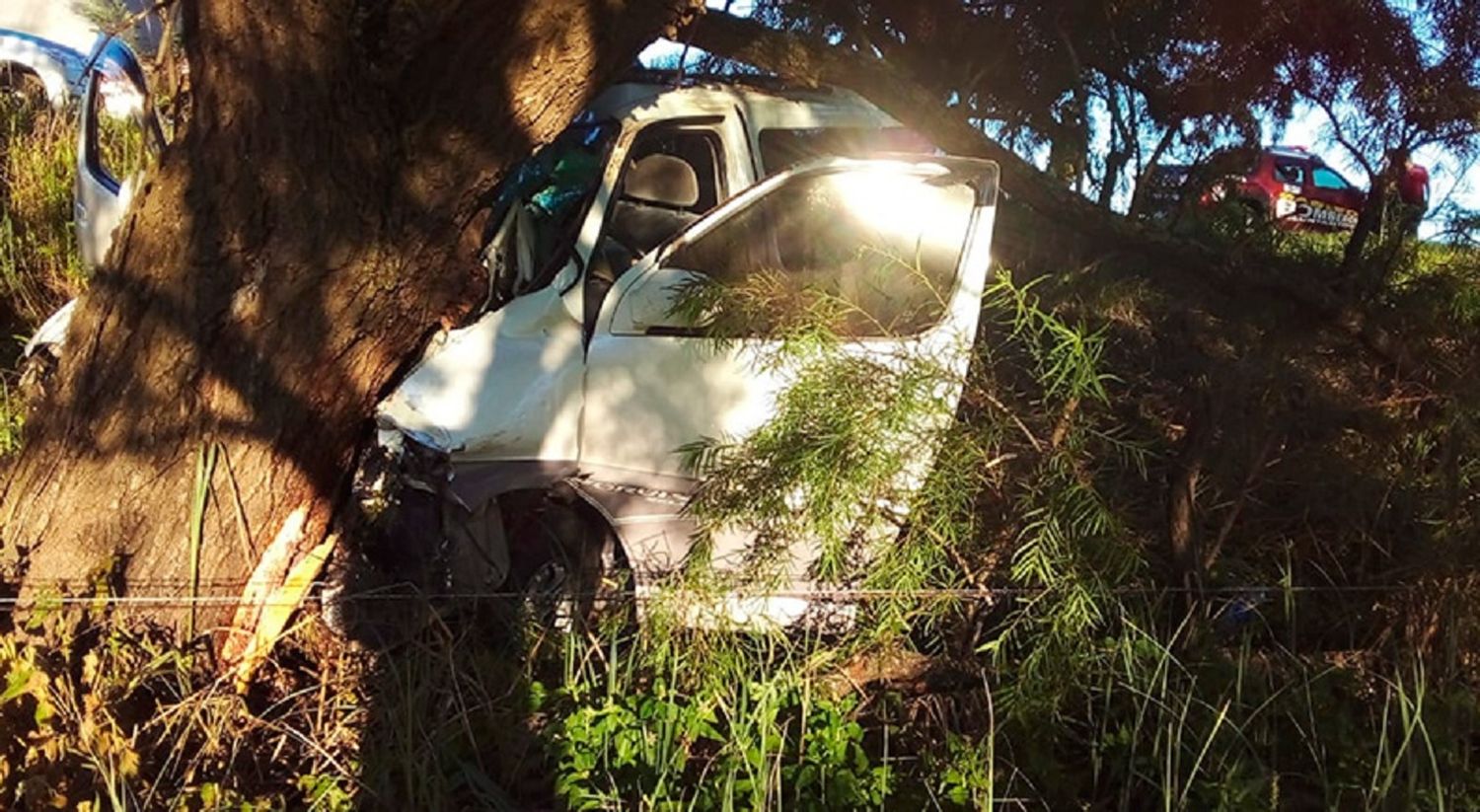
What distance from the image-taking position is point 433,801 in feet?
9.48

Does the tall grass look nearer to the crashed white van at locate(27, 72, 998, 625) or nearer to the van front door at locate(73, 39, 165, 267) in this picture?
the van front door at locate(73, 39, 165, 267)

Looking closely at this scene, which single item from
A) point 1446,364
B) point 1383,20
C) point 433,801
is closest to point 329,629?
point 433,801

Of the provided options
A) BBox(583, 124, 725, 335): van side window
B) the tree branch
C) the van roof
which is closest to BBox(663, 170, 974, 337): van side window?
BBox(583, 124, 725, 335): van side window

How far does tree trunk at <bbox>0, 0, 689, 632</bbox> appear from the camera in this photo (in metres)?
3.32

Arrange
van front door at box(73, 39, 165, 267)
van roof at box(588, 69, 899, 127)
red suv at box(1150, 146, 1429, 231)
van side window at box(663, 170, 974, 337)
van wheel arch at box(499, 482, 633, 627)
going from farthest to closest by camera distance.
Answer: van front door at box(73, 39, 165, 267)
red suv at box(1150, 146, 1429, 231)
van roof at box(588, 69, 899, 127)
van wheel arch at box(499, 482, 633, 627)
van side window at box(663, 170, 974, 337)

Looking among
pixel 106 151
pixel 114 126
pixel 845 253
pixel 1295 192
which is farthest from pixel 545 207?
pixel 1295 192

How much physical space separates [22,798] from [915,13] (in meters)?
5.15

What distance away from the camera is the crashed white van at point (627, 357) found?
3.74 meters

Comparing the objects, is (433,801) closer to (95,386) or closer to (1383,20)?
(95,386)

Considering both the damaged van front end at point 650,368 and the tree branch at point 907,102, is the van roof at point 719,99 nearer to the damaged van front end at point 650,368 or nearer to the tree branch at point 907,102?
the tree branch at point 907,102

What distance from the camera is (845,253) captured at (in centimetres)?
→ 395

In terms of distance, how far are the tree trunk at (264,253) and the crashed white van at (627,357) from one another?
0.36 m

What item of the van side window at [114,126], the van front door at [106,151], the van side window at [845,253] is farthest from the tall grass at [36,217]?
the van side window at [845,253]

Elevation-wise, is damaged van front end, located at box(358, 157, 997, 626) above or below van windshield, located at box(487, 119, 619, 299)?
below
